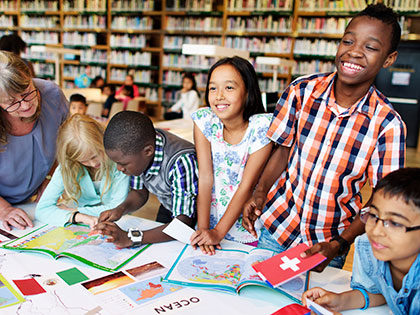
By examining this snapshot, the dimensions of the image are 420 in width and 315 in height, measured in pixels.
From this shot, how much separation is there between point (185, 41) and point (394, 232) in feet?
23.3

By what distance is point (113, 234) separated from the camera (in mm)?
1165

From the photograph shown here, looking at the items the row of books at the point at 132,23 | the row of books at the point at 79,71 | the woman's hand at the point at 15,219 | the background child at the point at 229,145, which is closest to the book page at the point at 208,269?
the background child at the point at 229,145

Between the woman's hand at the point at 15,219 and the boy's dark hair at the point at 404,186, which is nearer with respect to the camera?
the boy's dark hair at the point at 404,186

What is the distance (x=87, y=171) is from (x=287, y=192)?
802 mm

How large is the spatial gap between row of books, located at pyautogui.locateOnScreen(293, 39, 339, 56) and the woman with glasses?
5492mm

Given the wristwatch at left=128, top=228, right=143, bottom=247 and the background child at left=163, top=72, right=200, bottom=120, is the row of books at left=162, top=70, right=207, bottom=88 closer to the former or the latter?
the background child at left=163, top=72, right=200, bottom=120

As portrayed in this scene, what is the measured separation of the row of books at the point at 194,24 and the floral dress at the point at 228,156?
6.11m

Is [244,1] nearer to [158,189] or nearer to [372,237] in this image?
[158,189]

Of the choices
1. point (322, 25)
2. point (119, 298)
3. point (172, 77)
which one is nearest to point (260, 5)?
point (322, 25)

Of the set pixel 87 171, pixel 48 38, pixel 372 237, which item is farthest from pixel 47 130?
pixel 48 38

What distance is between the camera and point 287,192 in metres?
1.26

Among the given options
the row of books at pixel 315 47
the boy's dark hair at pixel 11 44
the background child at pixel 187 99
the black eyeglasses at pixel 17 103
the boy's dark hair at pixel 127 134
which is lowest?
the background child at pixel 187 99

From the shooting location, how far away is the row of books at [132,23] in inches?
302

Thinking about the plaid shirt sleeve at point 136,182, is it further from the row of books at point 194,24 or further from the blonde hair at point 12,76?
the row of books at point 194,24
